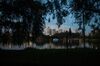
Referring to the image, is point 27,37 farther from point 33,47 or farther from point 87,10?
point 33,47

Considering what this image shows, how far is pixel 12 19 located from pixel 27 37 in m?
1.63

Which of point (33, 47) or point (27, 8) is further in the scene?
point (33, 47)

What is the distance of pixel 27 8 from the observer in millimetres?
16234

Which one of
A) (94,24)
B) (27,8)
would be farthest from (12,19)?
(94,24)
